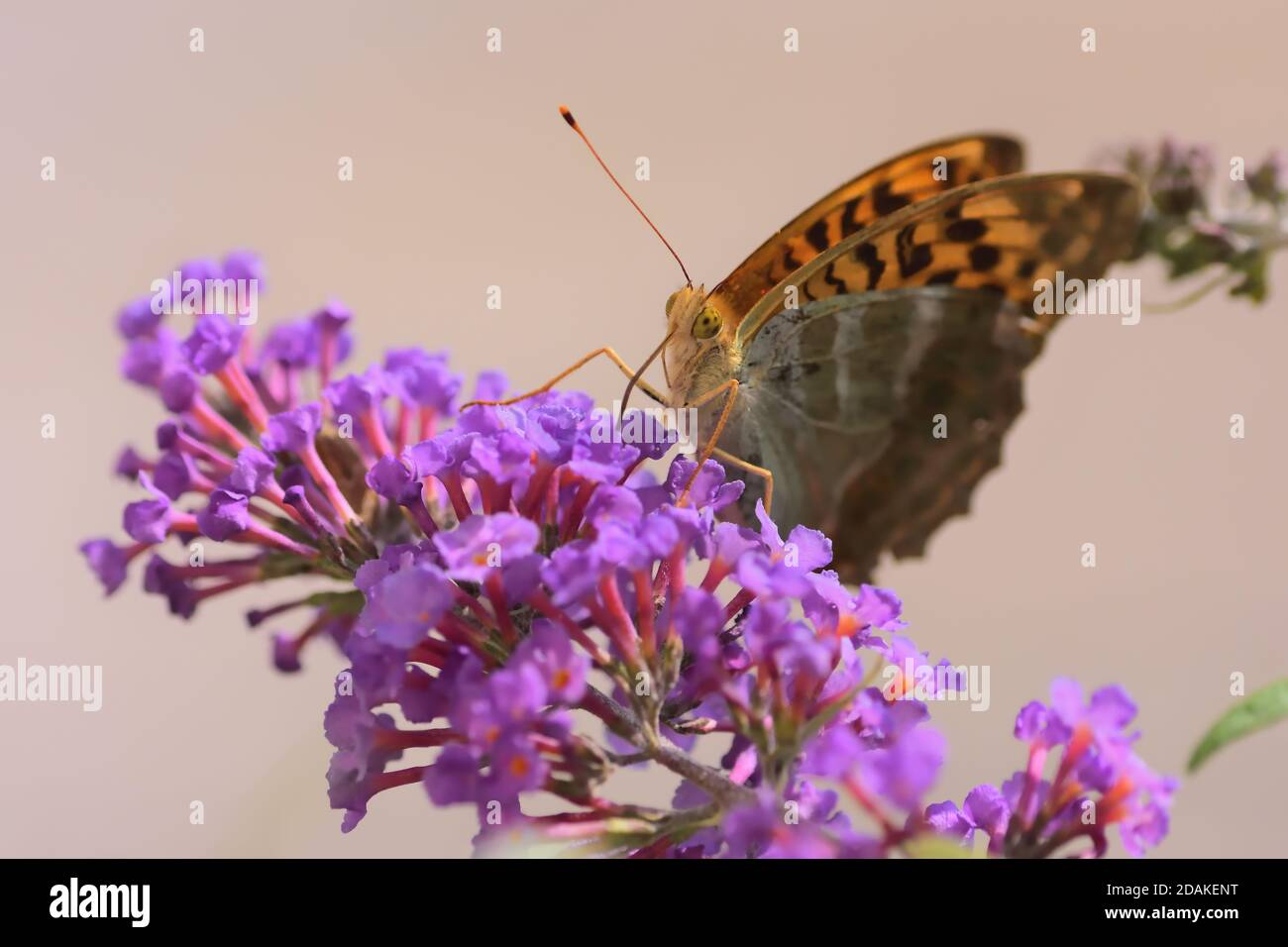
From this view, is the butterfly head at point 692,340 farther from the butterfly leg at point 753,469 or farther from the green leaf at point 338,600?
the green leaf at point 338,600

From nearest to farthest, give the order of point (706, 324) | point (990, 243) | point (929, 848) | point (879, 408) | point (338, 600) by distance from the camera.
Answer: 1. point (929, 848)
2. point (338, 600)
3. point (706, 324)
4. point (990, 243)
5. point (879, 408)

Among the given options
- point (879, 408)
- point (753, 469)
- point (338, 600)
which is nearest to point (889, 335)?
point (879, 408)

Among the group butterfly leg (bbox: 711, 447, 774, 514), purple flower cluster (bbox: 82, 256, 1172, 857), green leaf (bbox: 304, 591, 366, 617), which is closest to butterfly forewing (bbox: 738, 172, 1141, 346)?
butterfly leg (bbox: 711, 447, 774, 514)

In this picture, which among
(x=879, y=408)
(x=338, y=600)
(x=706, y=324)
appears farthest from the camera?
(x=879, y=408)

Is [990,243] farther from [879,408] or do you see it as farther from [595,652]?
[595,652]

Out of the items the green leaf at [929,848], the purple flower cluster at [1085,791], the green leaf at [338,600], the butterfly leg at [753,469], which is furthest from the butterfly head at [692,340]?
the green leaf at [929,848]

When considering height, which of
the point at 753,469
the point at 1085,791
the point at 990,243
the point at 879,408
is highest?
the point at 990,243
